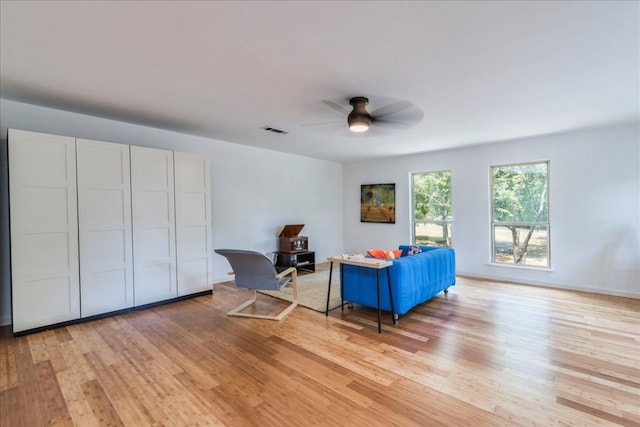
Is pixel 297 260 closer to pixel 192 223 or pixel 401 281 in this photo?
pixel 192 223

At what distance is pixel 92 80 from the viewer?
2.76 m

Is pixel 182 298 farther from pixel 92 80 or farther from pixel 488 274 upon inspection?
pixel 488 274

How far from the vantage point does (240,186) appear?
558 cm

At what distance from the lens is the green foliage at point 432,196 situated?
6035mm

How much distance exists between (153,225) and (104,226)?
0.54 metres

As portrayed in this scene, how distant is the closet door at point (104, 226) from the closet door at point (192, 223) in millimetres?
633

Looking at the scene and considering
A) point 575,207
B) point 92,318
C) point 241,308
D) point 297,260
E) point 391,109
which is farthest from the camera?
point 297,260

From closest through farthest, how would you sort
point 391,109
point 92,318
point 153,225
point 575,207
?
point 391,109 → point 92,318 → point 153,225 → point 575,207

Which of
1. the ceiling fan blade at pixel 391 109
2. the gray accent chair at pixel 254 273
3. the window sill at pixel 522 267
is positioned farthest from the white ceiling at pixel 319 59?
the window sill at pixel 522 267

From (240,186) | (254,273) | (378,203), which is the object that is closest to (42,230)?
(254,273)

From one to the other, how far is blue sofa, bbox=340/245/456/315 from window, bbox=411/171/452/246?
6.97 feet

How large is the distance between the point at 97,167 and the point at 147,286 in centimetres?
162

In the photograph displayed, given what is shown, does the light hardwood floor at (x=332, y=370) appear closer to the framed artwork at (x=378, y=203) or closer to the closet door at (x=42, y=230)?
the closet door at (x=42, y=230)

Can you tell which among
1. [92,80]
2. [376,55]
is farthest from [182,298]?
[376,55]
